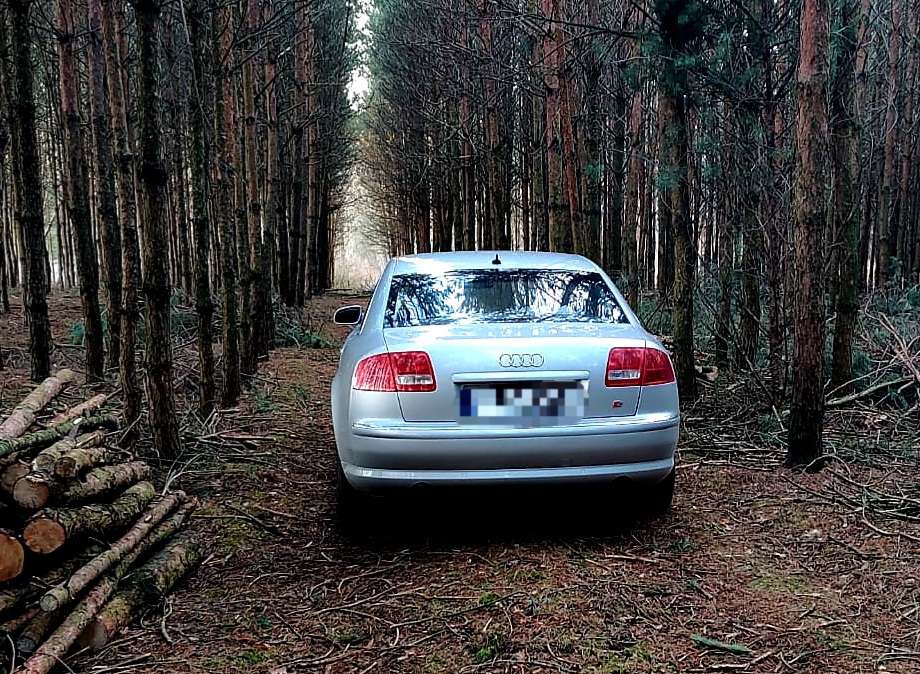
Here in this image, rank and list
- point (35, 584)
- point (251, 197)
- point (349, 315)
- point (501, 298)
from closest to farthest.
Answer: point (35, 584), point (501, 298), point (349, 315), point (251, 197)

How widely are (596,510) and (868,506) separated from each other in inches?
62.1

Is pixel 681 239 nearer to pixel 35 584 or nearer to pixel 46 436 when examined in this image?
pixel 46 436

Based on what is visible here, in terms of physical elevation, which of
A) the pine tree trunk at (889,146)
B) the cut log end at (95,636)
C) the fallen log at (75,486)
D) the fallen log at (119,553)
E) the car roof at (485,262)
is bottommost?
the cut log end at (95,636)

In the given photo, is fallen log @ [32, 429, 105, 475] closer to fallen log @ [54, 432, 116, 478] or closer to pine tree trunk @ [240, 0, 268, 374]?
fallen log @ [54, 432, 116, 478]

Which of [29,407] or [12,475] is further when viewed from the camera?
[29,407]

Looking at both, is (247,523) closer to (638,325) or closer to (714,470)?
(638,325)

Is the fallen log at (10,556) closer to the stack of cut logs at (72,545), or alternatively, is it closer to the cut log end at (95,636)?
the stack of cut logs at (72,545)

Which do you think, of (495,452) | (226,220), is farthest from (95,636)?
(226,220)

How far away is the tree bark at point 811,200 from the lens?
4.76 m

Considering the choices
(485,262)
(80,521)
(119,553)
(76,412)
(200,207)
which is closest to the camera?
(80,521)

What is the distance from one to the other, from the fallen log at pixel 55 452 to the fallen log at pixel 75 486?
6cm

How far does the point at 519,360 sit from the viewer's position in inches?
151

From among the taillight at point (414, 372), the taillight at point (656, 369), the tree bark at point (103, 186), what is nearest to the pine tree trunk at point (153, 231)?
the taillight at point (414, 372)

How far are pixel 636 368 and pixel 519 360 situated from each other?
2.03 ft
